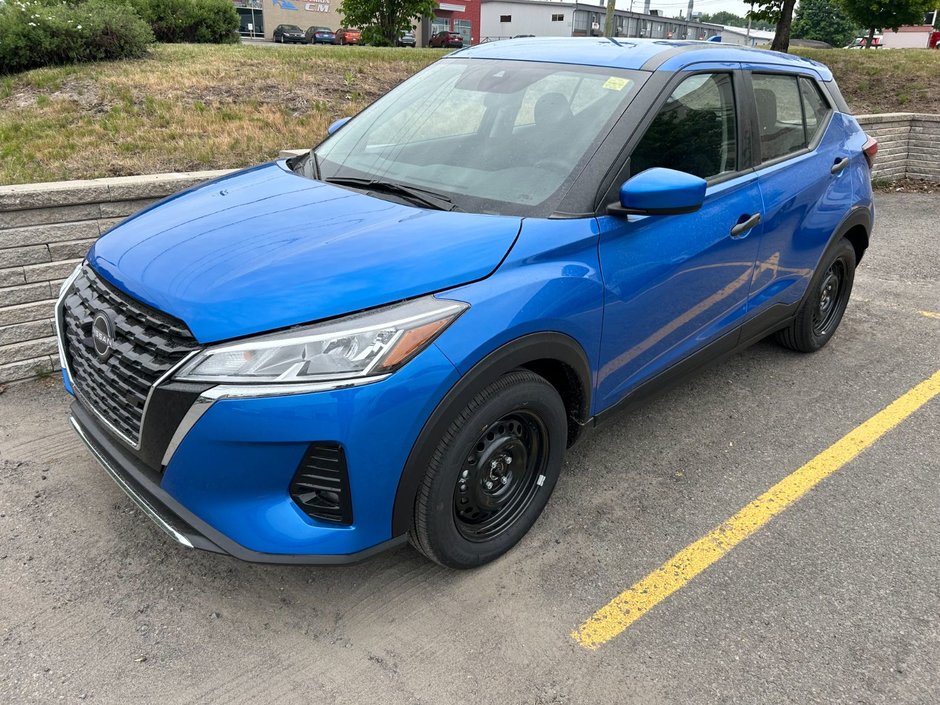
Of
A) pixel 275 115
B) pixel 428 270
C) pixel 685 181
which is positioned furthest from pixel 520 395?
pixel 275 115

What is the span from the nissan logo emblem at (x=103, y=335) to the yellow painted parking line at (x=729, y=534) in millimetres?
1831

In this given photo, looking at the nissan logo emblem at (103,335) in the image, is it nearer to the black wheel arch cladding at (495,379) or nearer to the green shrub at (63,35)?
the black wheel arch cladding at (495,379)

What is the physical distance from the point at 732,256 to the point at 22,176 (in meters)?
5.81

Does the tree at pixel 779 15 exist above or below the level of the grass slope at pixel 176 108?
above

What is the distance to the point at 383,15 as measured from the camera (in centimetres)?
1648

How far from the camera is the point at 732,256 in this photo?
3.39m

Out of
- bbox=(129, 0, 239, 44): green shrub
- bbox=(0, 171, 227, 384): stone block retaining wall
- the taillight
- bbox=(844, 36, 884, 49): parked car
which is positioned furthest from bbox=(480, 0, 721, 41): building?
bbox=(0, 171, 227, 384): stone block retaining wall

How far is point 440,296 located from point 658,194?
3.11 feet

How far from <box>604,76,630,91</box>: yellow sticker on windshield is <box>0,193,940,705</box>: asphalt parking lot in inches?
66.8

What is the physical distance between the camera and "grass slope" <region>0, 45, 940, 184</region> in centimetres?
718

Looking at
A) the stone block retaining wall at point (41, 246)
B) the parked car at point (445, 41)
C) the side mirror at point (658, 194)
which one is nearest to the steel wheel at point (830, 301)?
the side mirror at point (658, 194)

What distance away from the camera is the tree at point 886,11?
2184 cm

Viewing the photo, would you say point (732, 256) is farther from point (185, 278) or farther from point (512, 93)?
point (185, 278)

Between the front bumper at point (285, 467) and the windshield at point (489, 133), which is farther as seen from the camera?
the windshield at point (489, 133)
